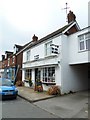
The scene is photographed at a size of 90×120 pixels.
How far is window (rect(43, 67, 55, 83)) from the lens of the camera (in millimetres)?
14969

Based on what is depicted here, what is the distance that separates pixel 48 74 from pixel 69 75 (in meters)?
2.45

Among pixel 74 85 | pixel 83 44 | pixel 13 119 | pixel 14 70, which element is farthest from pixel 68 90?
pixel 14 70

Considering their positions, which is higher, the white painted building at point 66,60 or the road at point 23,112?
the white painted building at point 66,60

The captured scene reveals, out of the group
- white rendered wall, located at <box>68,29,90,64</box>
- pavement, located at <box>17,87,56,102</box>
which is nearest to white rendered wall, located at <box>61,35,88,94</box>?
white rendered wall, located at <box>68,29,90,64</box>

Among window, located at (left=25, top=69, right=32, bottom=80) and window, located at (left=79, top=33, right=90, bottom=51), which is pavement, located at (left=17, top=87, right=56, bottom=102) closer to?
window, located at (left=79, top=33, right=90, bottom=51)

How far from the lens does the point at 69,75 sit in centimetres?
1417

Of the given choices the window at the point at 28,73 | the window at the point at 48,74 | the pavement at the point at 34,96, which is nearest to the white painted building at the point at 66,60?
the window at the point at 48,74

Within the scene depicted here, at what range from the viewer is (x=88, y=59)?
39.9ft

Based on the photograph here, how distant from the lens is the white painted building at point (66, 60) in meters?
13.1

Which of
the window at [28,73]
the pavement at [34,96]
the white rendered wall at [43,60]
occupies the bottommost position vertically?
the pavement at [34,96]

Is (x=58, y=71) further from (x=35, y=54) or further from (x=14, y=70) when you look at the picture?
(x=14, y=70)

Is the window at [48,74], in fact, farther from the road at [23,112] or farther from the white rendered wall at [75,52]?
the road at [23,112]

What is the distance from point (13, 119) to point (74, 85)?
916 centimetres

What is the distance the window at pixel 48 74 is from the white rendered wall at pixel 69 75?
1.49m
